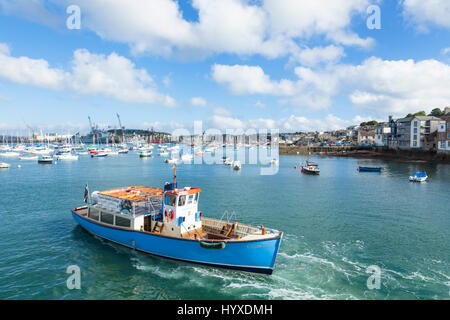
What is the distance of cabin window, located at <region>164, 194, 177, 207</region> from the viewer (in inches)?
771

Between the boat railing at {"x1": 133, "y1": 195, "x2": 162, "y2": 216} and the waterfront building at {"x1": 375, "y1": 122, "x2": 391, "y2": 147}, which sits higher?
the waterfront building at {"x1": 375, "y1": 122, "x2": 391, "y2": 147}

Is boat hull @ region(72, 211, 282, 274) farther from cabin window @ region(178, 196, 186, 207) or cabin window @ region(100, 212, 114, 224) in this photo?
cabin window @ region(178, 196, 186, 207)

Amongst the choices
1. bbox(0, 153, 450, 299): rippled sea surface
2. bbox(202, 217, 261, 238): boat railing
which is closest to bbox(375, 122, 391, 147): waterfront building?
bbox(0, 153, 450, 299): rippled sea surface

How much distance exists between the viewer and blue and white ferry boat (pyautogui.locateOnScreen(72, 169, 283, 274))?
54.8 feet

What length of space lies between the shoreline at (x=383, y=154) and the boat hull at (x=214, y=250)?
3851 inches

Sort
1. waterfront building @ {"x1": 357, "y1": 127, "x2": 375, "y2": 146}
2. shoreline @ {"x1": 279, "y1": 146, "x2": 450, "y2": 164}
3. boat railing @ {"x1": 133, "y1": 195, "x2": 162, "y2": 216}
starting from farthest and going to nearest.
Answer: waterfront building @ {"x1": 357, "y1": 127, "x2": 375, "y2": 146}, shoreline @ {"x1": 279, "y1": 146, "x2": 450, "y2": 164}, boat railing @ {"x1": 133, "y1": 195, "x2": 162, "y2": 216}

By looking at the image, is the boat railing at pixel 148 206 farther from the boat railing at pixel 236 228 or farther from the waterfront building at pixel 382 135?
the waterfront building at pixel 382 135

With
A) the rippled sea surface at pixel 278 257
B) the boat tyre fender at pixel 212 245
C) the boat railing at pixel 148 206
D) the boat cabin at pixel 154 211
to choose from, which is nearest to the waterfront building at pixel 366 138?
the rippled sea surface at pixel 278 257

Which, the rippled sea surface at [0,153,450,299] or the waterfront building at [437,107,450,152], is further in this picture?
the waterfront building at [437,107,450,152]

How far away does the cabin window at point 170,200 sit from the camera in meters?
19.6

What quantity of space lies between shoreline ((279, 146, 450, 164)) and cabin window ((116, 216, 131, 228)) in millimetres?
102477

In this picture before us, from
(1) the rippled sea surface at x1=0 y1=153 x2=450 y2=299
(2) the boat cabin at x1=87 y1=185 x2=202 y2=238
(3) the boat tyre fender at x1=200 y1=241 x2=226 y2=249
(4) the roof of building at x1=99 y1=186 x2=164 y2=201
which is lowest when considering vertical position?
(1) the rippled sea surface at x1=0 y1=153 x2=450 y2=299

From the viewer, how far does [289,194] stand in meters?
44.7

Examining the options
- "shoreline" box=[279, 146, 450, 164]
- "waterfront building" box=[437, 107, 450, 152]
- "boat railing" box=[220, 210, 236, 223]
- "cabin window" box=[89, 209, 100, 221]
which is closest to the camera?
"cabin window" box=[89, 209, 100, 221]
